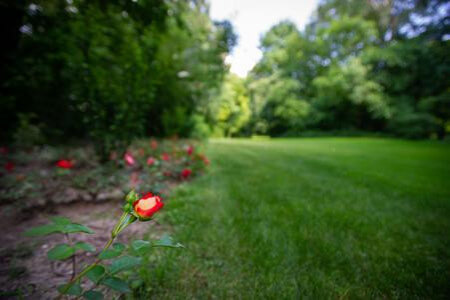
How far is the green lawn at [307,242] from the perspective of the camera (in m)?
1.05

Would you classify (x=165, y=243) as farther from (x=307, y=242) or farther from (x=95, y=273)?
(x=307, y=242)

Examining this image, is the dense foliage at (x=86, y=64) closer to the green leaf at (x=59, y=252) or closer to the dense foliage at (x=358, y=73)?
the green leaf at (x=59, y=252)

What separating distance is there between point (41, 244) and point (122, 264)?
1127mm

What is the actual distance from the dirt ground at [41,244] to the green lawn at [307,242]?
44 centimetres

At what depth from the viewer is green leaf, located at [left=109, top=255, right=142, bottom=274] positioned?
638 millimetres

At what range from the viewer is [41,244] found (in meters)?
1.34

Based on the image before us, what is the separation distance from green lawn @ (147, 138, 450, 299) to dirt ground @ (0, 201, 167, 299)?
17.3 inches

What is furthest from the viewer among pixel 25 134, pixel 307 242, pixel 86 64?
pixel 25 134

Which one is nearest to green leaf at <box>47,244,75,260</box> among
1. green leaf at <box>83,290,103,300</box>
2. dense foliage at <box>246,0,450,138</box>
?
green leaf at <box>83,290,103,300</box>

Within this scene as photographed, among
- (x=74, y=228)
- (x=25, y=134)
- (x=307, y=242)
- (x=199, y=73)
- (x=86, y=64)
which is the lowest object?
(x=307, y=242)

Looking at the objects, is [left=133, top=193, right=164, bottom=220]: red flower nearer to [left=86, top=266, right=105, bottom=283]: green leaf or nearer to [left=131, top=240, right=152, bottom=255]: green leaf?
[left=131, top=240, right=152, bottom=255]: green leaf

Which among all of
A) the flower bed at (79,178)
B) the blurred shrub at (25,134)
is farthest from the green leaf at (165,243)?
the blurred shrub at (25,134)

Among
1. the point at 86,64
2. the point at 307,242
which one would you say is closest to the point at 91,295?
the point at 307,242

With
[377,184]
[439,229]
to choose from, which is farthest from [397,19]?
[439,229]
